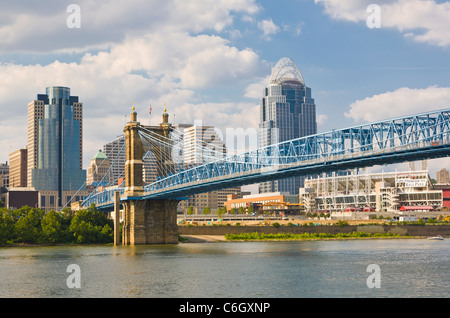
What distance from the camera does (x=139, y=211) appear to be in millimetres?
111875

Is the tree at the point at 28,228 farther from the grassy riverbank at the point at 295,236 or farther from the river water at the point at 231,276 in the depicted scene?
the grassy riverbank at the point at 295,236

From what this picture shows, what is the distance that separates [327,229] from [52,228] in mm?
60608

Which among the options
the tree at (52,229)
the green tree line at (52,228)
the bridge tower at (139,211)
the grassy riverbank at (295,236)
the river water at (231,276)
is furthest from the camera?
the grassy riverbank at (295,236)

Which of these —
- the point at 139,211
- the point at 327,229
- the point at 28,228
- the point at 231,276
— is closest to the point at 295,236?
the point at 327,229

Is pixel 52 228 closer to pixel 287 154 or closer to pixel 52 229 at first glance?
pixel 52 229

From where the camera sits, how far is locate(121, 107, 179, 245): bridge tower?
364 feet

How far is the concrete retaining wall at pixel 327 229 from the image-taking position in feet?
462

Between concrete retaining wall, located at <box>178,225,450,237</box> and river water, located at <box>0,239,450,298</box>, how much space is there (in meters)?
63.5

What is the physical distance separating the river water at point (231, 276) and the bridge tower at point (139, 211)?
33.7 m

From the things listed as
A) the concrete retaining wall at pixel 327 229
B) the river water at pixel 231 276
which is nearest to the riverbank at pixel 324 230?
the concrete retaining wall at pixel 327 229

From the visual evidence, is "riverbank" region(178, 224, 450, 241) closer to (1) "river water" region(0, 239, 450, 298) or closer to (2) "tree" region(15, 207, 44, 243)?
(2) "tree" region(15, 207, 44, 243)

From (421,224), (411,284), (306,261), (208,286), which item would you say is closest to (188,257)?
(306,261)
